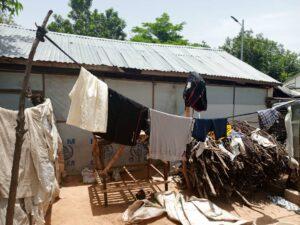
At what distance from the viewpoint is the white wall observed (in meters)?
A: 7.99

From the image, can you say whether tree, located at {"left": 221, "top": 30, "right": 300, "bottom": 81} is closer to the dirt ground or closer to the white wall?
the white wall

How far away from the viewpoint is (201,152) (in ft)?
22.0

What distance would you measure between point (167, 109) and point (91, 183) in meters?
3.86

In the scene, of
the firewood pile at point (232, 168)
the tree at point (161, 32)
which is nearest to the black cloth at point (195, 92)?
the firewood pile at point (232, 168)

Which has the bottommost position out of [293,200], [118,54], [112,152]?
[293,200]

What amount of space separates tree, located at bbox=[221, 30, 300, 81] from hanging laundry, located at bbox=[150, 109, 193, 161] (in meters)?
22.7

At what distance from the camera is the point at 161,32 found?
24.5 metres

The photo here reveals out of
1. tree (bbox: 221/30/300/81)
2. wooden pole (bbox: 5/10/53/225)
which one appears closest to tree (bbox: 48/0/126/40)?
tree (bbox: 221/30/300/81)

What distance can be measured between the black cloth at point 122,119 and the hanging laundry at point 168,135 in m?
0.40

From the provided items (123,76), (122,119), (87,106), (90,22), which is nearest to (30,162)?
(87,106)

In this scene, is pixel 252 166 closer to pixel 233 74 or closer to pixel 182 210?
pixel 182 210

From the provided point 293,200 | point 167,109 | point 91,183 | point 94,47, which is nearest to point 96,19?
point 94,47

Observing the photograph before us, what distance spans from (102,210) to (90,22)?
1326 inches

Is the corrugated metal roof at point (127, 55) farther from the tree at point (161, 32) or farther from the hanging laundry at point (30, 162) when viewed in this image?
the tree at point (161, 32)
